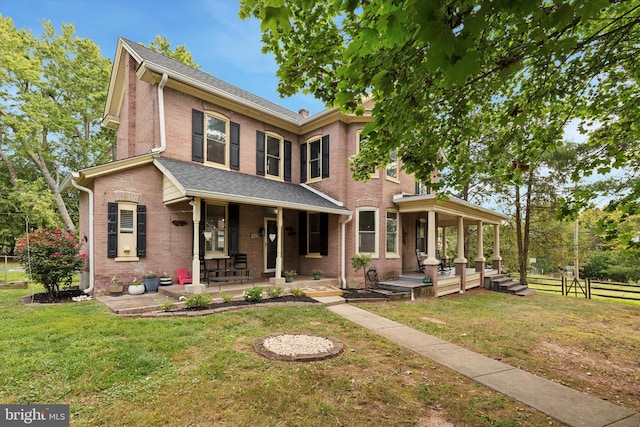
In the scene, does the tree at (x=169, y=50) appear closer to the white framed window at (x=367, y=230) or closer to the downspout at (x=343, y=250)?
the downspout at (x=343, y=250)

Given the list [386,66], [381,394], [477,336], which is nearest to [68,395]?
[381,394]

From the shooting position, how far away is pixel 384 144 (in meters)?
4.41

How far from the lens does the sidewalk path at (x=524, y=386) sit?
3.34 metres

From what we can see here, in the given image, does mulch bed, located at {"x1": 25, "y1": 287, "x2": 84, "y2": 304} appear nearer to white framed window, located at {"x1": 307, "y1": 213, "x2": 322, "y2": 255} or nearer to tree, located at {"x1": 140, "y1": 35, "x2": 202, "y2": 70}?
white framed window, located at {"x1": 307, "y1": 213, "x2": 322, "y2": 255}

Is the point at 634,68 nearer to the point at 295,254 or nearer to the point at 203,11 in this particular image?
the point at 203,11

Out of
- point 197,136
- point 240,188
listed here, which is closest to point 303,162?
point 240,188

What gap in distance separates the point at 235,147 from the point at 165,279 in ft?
18.3

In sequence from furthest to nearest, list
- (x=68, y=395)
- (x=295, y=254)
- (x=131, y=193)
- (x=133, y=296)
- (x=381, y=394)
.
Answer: (x=295, y=254), (x=131, y=193), (x=133, y=296), (x=381, y=394), (x=68, y=395)

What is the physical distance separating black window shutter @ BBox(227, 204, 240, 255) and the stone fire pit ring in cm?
579

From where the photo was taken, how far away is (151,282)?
30.3 feet

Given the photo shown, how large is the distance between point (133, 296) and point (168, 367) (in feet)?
18.7

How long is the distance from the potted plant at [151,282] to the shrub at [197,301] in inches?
102

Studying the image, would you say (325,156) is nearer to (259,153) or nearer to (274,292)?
(259,153)

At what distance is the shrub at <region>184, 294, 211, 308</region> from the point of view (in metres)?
7.24
